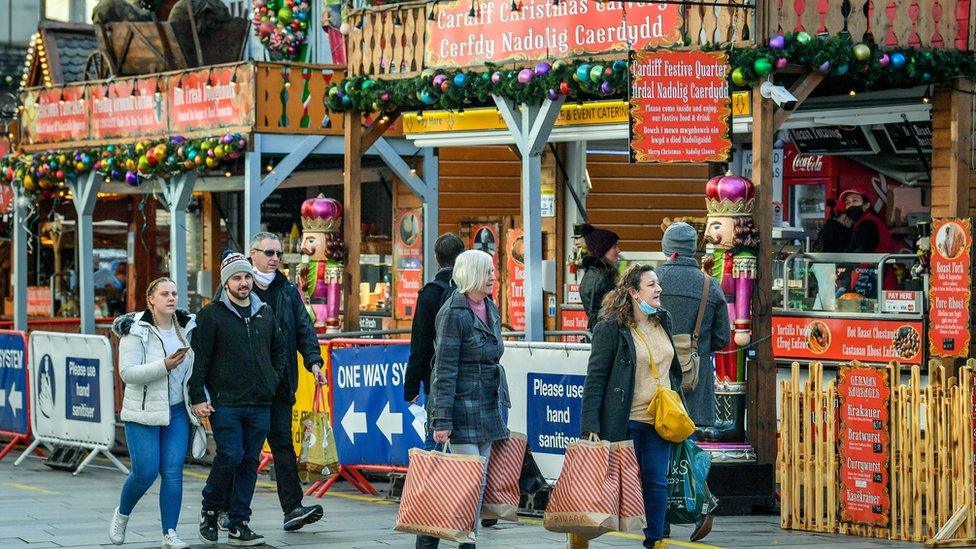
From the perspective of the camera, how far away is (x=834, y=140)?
1898cm

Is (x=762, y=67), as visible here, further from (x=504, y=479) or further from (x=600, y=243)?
(x=504, y=479)

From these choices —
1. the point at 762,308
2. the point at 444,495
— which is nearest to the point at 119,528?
the point at 444,495

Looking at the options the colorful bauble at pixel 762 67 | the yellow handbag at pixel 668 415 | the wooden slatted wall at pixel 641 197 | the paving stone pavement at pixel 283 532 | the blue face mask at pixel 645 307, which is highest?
the colorful bauble at pixel 762 67

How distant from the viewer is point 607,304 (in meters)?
9.83

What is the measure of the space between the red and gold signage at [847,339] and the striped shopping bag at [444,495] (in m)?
6.64

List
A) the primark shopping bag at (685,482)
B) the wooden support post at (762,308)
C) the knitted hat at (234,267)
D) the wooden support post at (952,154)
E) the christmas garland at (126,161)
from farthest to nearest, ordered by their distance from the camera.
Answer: the christmas garland at (126,161), the wooden support post at (952,154), the wooden support post at (762,308), the knitted hat at (234,267), the primark shopping bag at (685,482)

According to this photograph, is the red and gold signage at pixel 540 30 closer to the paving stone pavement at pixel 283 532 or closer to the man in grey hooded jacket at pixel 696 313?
the man in grey hooded jacket at pixel 696 313

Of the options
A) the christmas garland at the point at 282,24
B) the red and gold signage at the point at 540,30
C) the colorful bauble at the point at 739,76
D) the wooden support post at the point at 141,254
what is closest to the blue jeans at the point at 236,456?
the colorful bauble at the point at 739,76

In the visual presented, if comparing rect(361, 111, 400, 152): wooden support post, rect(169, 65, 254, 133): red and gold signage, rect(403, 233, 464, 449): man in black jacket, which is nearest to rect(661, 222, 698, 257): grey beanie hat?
rect(403, 233, 464, 449): man in black jacket

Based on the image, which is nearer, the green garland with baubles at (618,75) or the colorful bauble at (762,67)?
the colorful bauble at (762,67)

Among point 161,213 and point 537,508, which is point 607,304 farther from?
point 161,213

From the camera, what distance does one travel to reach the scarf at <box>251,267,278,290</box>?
11.3m

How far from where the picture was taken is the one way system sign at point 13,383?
16.8 m

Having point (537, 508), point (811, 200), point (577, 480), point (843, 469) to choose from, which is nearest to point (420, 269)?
point (811, 200)
